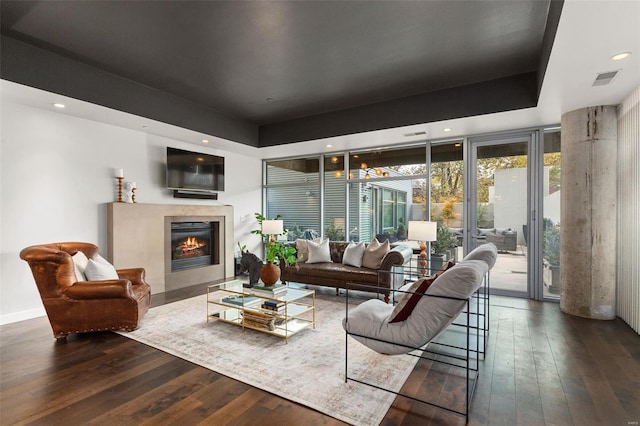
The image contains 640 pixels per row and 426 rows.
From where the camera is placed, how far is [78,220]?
461cm

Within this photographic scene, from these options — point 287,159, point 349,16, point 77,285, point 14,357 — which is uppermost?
point 349,16

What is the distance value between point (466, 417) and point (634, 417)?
1.08 metres

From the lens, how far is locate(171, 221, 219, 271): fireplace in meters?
5.92

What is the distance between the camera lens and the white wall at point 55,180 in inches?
156

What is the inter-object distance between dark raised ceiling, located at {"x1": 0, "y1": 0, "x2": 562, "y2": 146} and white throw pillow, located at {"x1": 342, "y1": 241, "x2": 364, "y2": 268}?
197cm

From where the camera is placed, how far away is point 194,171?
6031mm

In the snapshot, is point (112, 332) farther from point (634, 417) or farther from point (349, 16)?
point (634, 417)

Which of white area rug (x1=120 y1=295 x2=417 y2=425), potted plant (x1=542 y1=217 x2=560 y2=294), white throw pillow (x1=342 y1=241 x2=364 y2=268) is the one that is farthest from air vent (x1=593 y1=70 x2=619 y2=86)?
white throw pillow (x1=342 y1=241 x2=364 y2=268)

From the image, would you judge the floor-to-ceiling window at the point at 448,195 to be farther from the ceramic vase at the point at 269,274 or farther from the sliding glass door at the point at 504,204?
the ceramic vase at the point at 269,274

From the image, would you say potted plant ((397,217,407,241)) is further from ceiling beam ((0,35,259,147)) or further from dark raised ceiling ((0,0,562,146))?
ceiling beam ((0,35,259,147))

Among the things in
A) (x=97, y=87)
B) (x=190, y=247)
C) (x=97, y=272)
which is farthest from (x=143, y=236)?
(x=97, y=87)

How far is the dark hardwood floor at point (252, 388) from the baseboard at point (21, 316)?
662 mm

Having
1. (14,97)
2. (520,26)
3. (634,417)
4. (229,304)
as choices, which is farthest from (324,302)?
(14,97)

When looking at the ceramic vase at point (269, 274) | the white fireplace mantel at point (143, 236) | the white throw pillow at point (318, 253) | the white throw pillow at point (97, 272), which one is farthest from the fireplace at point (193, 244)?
the ceramic vase at point (269, 274)
